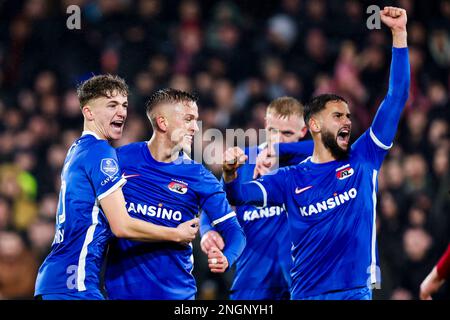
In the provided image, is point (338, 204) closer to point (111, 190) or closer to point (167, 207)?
point (167, 207)

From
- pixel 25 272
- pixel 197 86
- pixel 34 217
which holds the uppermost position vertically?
pixel 197 86

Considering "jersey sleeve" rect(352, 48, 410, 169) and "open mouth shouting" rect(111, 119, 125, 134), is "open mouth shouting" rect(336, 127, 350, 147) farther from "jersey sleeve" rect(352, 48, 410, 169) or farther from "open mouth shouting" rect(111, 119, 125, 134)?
"open mouth shouting" rect(111, 119, 125, 134)

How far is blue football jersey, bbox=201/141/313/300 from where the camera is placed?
19.0 feet

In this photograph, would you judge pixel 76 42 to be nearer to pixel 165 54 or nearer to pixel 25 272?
pixel 165 54

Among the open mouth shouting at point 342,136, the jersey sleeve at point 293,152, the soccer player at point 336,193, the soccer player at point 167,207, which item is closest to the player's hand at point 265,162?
the jersey sleeve at point 293,152

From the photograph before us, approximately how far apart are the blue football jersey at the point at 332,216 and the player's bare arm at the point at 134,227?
2.60 feet

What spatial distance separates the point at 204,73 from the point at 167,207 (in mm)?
5555

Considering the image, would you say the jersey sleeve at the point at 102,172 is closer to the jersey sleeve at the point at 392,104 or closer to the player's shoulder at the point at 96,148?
the player's shoulder at the point at 96,148

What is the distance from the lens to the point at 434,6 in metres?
10.0

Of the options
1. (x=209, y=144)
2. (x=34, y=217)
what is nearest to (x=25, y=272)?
(x=34, y=217)

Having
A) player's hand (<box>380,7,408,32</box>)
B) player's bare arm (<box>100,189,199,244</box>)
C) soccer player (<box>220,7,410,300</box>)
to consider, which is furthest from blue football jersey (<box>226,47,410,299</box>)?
player's bare arm (<box>100,189,199,244</box>)

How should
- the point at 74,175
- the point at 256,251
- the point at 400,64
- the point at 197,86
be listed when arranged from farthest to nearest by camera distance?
1. the point at 197,86
2. the point at 256,251
3. the point at 400,64
4. the point at 74,175

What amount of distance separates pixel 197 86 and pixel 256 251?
14.5 feet

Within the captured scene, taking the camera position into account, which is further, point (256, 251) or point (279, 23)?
point (279, 23)
